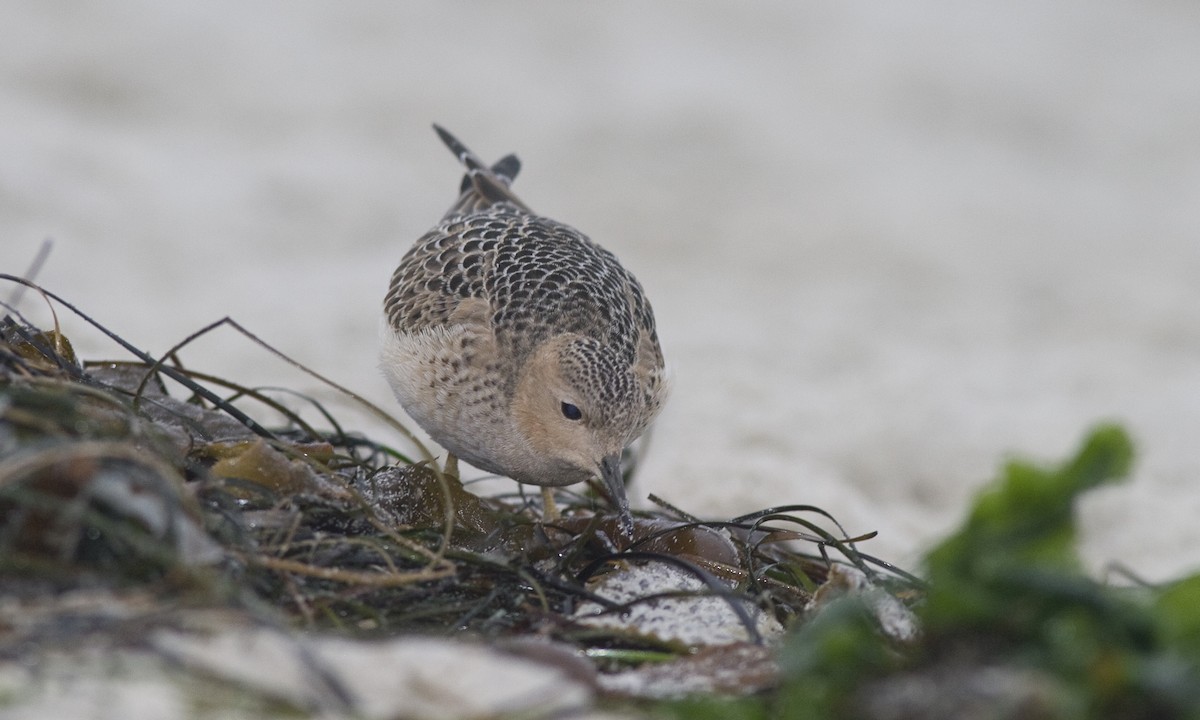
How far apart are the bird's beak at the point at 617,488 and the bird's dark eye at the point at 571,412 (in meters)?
0.18

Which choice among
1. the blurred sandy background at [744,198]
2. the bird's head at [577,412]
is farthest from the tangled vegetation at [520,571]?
the blurred sandy background at [744,198]

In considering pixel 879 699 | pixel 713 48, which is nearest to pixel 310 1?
pixel 713 48

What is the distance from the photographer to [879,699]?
2.46 m

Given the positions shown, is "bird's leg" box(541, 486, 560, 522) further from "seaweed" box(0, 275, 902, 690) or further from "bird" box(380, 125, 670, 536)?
"seaweed" box(0, 275, 902, 690)

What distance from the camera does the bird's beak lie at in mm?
4500

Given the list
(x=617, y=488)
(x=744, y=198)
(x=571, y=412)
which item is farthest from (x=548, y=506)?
(x=744, y=198)

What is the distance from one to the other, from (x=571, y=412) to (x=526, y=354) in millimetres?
356

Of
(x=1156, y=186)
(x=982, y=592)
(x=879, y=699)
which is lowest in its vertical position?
(x=879, y=699)

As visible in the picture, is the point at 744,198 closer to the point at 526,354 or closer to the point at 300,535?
the point at 526,354

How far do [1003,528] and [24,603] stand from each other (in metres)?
1.97

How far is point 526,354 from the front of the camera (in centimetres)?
530

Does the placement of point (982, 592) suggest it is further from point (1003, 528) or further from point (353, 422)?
point (353, 422)

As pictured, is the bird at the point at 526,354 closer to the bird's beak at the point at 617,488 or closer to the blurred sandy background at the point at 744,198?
the bird's beak at the point at 617,488

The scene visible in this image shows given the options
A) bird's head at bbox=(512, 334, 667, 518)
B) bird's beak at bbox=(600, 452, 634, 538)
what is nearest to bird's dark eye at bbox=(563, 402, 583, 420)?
bird's head at bbox=(512, 334, 667, 518)
